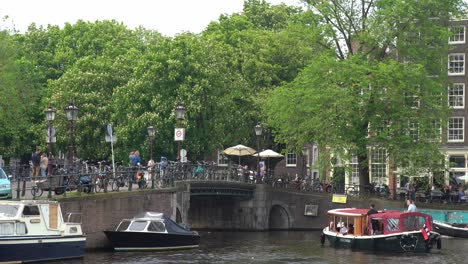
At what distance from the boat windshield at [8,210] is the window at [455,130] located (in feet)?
156

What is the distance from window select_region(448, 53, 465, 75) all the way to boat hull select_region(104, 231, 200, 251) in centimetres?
3716

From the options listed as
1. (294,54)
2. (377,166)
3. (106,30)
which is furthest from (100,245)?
(106,30)

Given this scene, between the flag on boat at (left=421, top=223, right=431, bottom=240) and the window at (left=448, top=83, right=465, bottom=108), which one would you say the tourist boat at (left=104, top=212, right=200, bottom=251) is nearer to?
the flag on boat at (left=421, top=223, right=431, bottom=240)

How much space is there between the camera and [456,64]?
77500 millimetres

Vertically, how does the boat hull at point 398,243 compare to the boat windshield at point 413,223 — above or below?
below

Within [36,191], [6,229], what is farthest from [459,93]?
[6,229]

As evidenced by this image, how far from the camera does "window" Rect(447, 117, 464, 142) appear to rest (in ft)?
254

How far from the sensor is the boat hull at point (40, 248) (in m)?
37.2

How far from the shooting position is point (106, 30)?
89.9 m

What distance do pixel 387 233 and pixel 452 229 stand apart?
12265mm

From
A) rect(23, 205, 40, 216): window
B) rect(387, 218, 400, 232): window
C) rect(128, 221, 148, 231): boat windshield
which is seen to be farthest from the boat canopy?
rect(387, 218, 400, 232): window

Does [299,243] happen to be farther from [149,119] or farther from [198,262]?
[149,119]

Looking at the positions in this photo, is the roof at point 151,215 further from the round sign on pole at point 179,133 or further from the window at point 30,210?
the window at point 30,210

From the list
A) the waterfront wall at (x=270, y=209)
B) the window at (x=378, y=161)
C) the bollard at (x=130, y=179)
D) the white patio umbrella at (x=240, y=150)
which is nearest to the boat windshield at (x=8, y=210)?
the bollard at (x=130, y=179)
